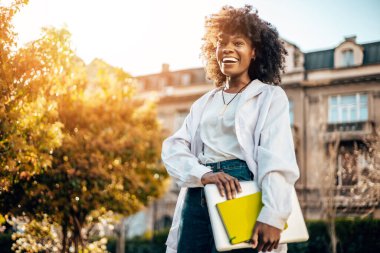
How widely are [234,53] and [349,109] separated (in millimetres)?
21740

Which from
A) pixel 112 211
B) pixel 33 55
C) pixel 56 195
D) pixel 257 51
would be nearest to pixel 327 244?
pixel 112 211

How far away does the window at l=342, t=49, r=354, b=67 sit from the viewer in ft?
78.1

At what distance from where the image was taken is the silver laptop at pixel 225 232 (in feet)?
6.77

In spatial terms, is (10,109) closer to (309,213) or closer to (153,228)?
(309,213)

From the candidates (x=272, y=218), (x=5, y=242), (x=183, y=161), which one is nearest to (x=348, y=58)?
(x=5, y=242)

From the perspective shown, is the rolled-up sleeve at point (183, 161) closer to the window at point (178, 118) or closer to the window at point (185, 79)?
the window at point (178, 118)

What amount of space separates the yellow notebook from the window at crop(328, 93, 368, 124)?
2190cm

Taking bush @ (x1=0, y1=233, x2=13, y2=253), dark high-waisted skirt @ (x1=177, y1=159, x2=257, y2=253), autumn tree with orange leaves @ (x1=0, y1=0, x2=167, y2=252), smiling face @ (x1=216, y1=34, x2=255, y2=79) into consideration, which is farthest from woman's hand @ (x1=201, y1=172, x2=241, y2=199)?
bush @ (x1=0, y1=233, x2=13, y2=253)

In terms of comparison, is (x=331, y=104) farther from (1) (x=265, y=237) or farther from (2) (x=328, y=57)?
(1) (x=265, y=237)

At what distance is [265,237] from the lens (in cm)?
205

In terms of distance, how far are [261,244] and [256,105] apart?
692 mm

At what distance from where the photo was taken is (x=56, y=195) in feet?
30.1

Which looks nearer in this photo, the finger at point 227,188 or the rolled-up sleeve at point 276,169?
the rolled-up sleeve at point 276,169

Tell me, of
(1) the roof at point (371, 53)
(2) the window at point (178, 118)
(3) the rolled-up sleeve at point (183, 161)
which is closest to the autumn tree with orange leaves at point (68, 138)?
(3) the rolled-up sleeve at point (183, 161)
